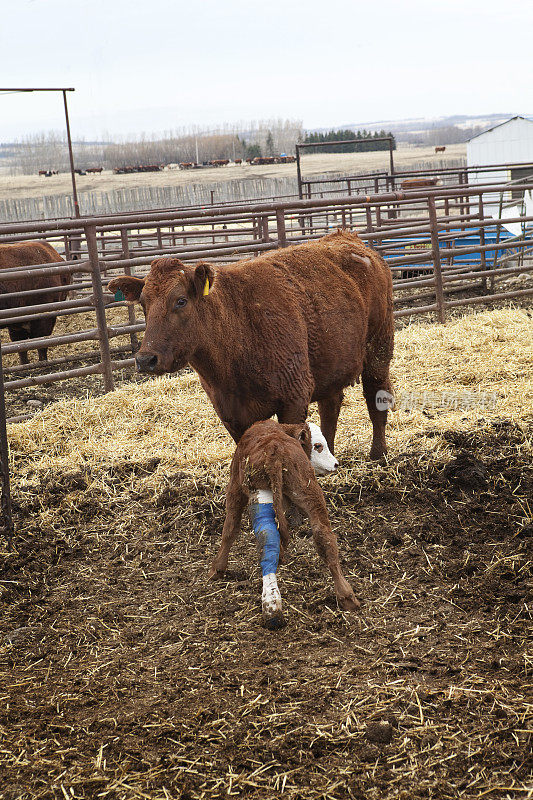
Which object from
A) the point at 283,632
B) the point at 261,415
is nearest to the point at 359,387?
the point at 261,415

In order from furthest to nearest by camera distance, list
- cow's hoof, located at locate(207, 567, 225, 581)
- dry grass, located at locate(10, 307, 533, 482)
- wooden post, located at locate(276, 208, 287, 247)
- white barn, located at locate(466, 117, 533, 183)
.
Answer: white barn, located at locate(466, 117, 533, 183) < wooden post, located at locate(276, 208, 287, 247) < dry grass, located at locate(10, 307, 533, 482) < cow's hoof, located at locate(207, 567, 225, 581)

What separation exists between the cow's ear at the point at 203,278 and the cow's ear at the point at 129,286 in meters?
0.41

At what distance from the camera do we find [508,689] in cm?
260

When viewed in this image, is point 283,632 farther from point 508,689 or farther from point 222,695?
point 508,689

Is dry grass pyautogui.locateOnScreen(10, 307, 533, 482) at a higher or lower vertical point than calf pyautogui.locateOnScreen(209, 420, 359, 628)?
lower

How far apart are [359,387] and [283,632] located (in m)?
3.94

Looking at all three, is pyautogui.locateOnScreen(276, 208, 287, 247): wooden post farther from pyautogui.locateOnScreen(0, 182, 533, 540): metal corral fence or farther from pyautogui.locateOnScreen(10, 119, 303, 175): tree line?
pyautogui.locateOnScreen(10, 119, 303, 175): tree line

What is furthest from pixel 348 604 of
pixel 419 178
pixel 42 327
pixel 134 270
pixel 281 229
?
pixel 419 178

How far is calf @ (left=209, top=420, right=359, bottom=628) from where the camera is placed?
317cm

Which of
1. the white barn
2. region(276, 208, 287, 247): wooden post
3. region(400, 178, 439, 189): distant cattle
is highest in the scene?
the white barn

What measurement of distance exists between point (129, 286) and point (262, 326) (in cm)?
76

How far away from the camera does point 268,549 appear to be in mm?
3223

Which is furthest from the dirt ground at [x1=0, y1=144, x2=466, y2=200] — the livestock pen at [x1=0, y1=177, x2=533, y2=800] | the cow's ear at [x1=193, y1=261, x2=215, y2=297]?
the cow's ear at [x1=193, y1=261, x2=215, y2=297]

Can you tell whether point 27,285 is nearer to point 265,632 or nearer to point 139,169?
point 265,632
